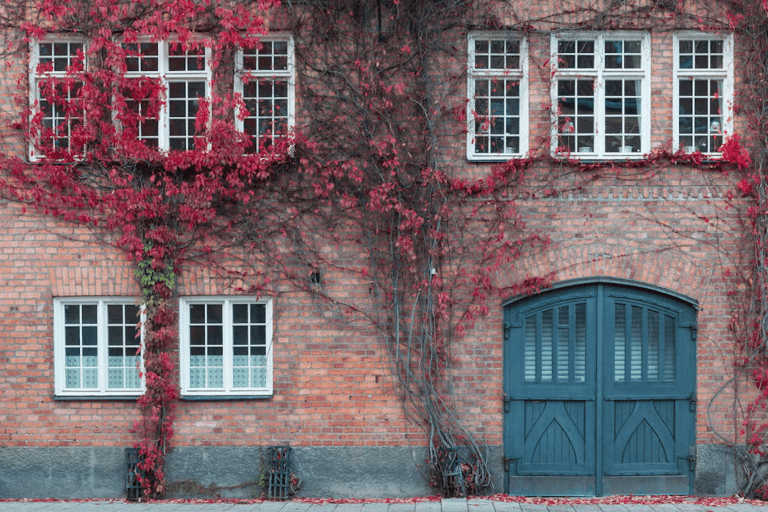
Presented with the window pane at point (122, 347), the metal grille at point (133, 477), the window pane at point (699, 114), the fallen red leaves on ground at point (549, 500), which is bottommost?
the fallen red leaves on ground at point (549, 500)

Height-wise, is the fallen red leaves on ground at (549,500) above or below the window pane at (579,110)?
below

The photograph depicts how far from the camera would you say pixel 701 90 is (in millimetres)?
9234

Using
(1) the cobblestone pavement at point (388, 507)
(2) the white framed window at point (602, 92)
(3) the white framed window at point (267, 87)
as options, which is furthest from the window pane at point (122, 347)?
(2) the white framed window at point (602, 92)

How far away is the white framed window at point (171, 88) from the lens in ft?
30.2

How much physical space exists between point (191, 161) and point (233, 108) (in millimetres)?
903

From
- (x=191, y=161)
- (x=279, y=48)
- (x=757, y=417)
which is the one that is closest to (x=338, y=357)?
(x=191, y=161)

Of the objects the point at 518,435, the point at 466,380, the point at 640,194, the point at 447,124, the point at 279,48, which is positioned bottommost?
the point at 518,435

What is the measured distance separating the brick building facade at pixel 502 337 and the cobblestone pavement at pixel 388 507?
345mm

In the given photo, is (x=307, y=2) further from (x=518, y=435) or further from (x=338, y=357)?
(x=518, y=435)

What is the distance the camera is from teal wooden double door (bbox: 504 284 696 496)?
9.05m

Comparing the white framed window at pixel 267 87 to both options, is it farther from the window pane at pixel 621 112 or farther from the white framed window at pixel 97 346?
the window pane at pixel 621 112

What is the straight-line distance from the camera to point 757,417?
9.01 metres

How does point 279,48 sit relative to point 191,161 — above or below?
above

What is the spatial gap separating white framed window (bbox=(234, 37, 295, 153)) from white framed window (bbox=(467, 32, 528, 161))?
7.67 feet
